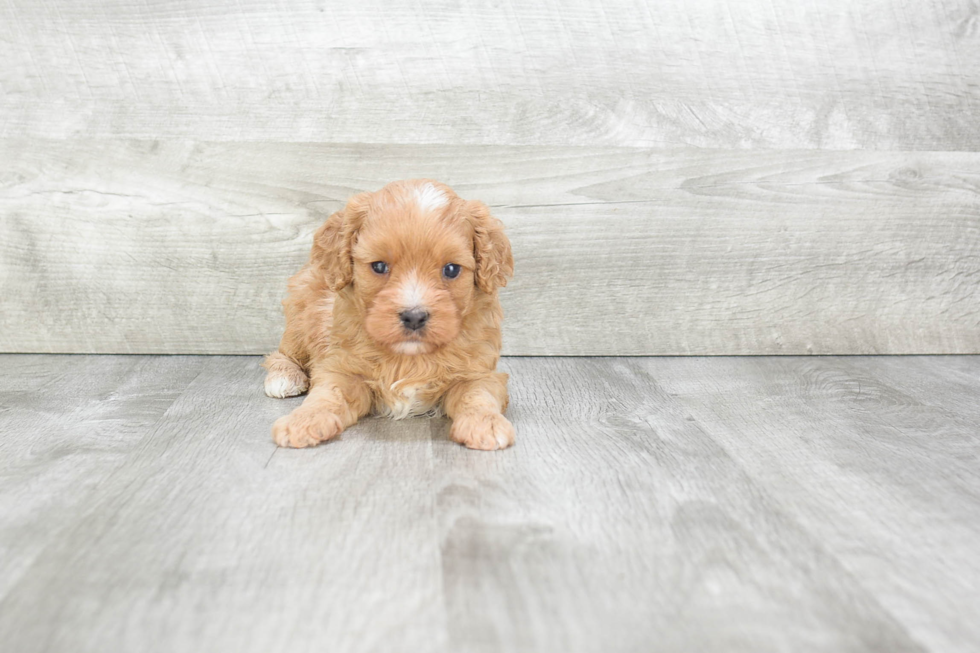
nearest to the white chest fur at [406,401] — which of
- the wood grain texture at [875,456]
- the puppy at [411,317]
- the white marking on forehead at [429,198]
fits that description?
the puppy at [411,317]

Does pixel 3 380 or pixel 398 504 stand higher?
pixel 398 504

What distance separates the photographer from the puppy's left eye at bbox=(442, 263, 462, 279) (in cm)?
203

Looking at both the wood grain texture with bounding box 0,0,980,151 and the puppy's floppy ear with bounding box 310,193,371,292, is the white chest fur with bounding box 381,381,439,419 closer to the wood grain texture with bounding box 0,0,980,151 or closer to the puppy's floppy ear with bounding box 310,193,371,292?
the puppy's floppy ear with bounding box 310,193,371,292

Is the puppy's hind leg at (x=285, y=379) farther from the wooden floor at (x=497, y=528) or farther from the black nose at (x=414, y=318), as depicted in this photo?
the black nose at (x=414, y=318)

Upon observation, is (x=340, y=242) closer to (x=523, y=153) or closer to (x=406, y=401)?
(x=406, y=401)

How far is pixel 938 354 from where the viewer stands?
3.28 m

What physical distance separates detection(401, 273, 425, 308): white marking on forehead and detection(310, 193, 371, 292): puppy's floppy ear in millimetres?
202

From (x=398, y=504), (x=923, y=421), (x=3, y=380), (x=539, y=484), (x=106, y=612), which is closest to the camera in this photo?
(x=106, y=612)

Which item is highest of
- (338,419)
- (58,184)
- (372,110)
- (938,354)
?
(372,110)

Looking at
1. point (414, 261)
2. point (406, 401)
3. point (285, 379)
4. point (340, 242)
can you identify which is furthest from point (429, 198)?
point (285, 379)

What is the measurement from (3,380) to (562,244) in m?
Answer: 2.01

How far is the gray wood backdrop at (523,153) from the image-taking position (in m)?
2.84

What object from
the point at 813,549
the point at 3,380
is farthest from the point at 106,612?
the point at 3,380

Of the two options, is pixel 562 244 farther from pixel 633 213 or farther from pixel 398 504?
pixel 398 504
